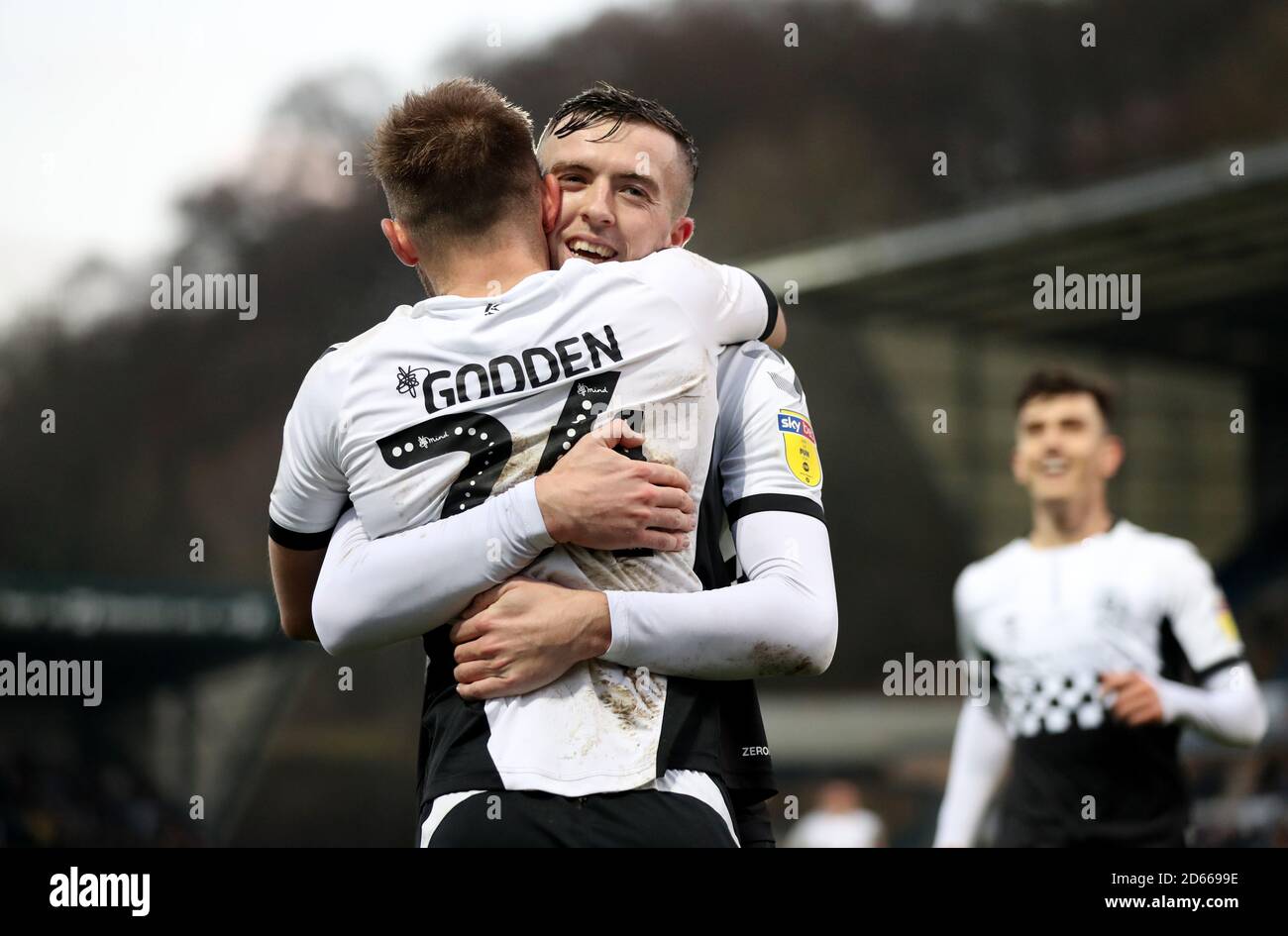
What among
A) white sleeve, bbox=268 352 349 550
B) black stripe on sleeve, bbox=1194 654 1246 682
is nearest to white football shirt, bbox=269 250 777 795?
white sleeve, bbox=268 352 349 550

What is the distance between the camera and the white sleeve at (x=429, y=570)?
242cm

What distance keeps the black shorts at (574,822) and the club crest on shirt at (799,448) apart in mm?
651

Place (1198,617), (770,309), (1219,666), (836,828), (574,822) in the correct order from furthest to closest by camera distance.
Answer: (836,828)
(1198,617)
(1219,666)
(770,309)
(574,822)

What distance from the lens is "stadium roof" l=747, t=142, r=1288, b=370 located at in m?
20.5

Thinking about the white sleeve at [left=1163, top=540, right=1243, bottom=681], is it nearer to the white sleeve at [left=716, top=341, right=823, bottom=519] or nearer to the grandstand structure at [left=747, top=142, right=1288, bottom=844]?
the white sleeve at [left=716, top=341, right=823, bottom=519]

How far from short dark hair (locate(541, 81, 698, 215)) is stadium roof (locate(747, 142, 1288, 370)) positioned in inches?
692

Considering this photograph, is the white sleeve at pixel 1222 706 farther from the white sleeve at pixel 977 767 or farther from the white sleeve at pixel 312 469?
the white sleeve at pixel 312 469

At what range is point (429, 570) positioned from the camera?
2432 mm

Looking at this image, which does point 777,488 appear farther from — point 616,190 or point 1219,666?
point 1219,666

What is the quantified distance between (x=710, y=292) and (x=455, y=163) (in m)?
0.51

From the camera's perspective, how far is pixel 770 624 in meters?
2.49

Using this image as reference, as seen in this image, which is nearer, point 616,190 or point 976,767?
point 616,190

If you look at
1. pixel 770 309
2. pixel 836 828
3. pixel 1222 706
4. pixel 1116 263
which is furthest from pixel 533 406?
pixel 1116 263
